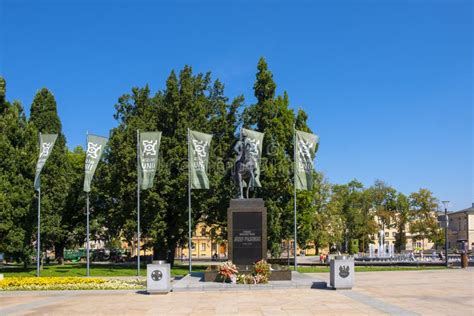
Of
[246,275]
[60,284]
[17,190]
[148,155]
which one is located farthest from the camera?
[17,190]

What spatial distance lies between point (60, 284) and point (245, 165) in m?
10.5

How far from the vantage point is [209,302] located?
59.2 feet

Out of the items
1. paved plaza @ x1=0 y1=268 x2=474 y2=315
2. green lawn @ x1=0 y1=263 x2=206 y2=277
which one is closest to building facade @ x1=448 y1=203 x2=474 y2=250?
green lawn @ x1=0 y1=263 x2=206 y2=277

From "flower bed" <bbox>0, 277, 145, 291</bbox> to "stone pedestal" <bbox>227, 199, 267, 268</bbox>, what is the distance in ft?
15.4

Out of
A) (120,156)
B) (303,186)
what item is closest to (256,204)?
(303,186)

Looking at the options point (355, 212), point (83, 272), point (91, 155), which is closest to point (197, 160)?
point (91, 155)

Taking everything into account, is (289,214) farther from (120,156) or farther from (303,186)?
(120,156)

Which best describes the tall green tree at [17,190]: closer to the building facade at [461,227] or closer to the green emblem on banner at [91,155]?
the green emblem on banner at [91,155]

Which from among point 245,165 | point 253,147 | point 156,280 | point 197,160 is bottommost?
point 156,280

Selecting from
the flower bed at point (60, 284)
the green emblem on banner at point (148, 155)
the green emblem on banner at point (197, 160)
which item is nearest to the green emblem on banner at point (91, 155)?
the green emblem on banner at point (148, 155)

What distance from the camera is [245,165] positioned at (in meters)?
27.4

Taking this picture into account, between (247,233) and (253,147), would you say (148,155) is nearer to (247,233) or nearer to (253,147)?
(253,147)

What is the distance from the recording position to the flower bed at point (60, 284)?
23.3m

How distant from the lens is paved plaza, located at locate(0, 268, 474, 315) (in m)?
15.8
